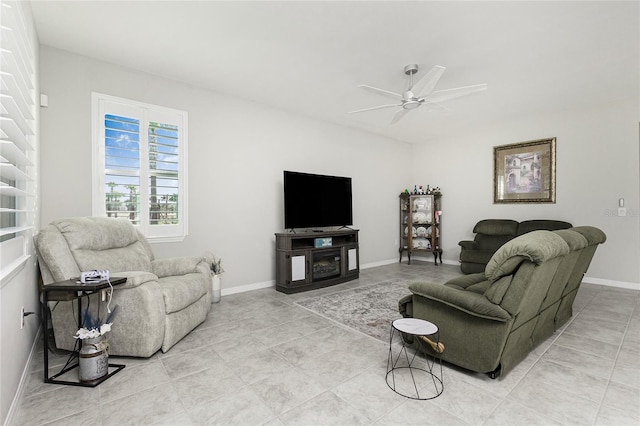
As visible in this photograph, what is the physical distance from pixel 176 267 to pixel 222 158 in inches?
64.2

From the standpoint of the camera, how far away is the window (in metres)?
3.28

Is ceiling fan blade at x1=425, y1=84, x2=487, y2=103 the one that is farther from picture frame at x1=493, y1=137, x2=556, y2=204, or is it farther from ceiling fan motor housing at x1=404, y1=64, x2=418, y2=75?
picture frame at x1=493, y1=137, x2=556, y2=204

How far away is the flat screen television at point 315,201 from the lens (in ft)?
14.7

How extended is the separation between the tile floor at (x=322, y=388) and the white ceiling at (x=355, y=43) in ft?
8.91

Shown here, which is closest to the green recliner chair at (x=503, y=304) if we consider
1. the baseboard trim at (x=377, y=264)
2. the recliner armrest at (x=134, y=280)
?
the recliner armrest at (x=134, y=280)

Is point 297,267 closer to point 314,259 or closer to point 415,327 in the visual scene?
point 314,259

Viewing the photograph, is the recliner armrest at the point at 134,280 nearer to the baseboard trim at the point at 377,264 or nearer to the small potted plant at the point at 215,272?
the small potted plant at the point at 215,272

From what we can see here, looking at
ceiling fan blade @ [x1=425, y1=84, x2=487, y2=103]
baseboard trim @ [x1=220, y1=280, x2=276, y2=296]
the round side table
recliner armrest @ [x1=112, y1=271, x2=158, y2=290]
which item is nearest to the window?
baseboard trim @ [x1=220, y1=280, x2=276, y2=296]

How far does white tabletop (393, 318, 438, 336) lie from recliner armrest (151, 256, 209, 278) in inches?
81.3

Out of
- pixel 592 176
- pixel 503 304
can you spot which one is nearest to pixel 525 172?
pixel 592 176

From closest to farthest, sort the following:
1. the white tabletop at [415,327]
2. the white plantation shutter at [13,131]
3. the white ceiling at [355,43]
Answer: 1. the white plantation shutter at [13,131]
2. the white tabletop at [415,327]
3. the white ceiling at [355,43]

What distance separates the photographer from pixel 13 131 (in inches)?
62.2

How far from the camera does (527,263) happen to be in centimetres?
183

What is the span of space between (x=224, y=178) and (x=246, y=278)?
4.68 ft
